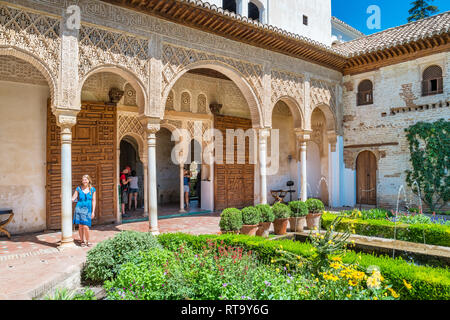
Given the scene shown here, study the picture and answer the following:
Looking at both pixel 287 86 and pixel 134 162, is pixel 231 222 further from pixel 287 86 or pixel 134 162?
pixel 134 162

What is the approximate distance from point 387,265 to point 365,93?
1085cm

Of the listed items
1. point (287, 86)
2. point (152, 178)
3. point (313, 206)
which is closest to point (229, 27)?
point (287, 86)

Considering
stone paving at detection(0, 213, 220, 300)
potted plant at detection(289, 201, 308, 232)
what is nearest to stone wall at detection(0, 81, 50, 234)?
stone paving at detection(0, 213, 220, 300)

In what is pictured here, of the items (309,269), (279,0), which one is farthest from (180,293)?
(279,0)

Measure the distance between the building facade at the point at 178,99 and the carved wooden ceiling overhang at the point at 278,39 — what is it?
1.6 inches

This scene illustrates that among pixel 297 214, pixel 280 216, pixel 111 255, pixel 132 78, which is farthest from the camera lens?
pixel 297 214

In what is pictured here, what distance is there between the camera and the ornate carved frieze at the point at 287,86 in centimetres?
1085

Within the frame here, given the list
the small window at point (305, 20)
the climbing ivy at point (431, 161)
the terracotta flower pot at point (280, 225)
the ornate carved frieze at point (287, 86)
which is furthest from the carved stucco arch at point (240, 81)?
the small window at point (305, 20)

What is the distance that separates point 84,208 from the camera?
6.68 m

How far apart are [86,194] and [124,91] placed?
4.41 metres

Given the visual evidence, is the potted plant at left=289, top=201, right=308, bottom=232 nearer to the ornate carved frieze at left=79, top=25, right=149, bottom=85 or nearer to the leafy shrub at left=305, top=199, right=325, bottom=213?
the leafy shrub at left=305, top=199, right=325, bottom=213

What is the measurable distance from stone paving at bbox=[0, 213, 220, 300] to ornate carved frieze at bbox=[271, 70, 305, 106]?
4.92 m

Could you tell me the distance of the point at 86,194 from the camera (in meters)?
6.72
